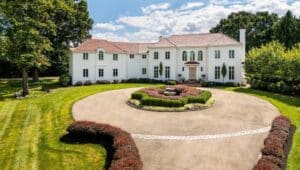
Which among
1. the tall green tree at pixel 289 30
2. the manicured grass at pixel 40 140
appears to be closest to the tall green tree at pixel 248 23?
the tall green tree at pixel 289 30

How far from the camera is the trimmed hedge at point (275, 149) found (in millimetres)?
11719

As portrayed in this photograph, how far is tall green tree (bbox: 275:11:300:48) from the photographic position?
54.8m

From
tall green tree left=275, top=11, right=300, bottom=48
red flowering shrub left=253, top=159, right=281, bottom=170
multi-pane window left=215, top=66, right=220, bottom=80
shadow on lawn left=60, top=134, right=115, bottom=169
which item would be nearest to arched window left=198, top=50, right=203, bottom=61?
multi-pane window left=215, top=66, right=220, bottom=80

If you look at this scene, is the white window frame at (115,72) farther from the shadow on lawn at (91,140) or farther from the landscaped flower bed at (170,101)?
the shadow on lawn at (91,140)

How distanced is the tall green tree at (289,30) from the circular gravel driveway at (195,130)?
32397 millimetres

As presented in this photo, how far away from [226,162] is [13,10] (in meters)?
28.3

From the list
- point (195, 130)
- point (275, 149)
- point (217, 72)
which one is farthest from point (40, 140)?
point (217, 72)

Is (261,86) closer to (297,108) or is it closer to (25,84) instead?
(297,108)

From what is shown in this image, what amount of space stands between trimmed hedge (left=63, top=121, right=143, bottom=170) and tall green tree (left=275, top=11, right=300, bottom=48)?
48676mm

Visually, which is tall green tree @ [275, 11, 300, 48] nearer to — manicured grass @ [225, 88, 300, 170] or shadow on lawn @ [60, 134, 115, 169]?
manicured grass @ [225, 88, 300, 170]

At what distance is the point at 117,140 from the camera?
1443 centimetres

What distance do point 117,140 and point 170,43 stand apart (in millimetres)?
32658

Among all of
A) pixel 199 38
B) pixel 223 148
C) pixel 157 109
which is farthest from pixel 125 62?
pixel 223 148

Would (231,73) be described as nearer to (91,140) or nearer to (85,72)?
(85,72)
